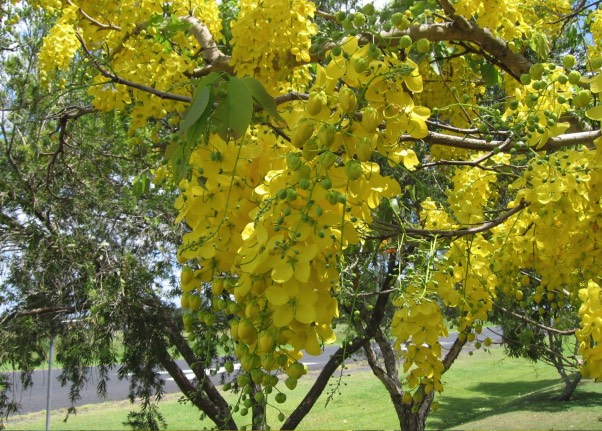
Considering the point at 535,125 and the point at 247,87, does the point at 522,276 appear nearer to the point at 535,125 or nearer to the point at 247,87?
the point at 535,125

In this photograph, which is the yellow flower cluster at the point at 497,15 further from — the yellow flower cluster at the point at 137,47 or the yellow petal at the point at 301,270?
the yellow petal at the point at 301,270

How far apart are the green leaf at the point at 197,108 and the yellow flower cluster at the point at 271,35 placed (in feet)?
4.25

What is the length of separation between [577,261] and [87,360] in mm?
3199

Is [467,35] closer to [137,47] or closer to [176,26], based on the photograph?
[176,26]

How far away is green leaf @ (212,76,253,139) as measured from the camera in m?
0.90

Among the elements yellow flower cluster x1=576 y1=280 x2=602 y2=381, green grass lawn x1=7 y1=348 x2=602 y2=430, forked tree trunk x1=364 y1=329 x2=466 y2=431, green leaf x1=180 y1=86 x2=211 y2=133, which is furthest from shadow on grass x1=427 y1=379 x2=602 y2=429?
green leaf x1=180 y1=86 x2=211 y2=133

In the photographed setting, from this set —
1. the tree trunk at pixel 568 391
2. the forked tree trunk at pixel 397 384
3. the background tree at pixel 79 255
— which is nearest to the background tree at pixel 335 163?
the background tree at pixel 79 255

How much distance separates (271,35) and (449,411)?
846 cm

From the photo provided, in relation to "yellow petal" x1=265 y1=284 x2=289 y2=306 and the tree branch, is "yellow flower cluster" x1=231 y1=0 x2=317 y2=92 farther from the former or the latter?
"yellow petal" x1=265 y1=284 x2=289 y2=306

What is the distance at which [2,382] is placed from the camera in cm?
414

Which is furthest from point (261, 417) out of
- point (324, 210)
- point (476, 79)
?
point (476, 79)

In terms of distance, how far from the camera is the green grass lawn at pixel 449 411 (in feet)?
24.8

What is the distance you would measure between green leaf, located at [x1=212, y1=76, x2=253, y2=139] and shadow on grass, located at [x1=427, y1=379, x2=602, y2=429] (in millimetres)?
7997

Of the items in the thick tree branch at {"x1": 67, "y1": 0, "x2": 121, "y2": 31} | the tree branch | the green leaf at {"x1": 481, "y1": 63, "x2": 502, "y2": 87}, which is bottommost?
the tree branch
